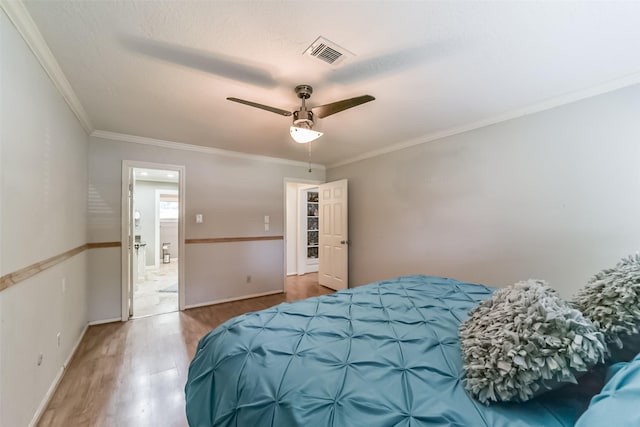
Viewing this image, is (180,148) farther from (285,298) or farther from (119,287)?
(285,298)

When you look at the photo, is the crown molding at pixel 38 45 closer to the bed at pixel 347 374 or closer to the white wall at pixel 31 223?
the white wall at pixel 31 223

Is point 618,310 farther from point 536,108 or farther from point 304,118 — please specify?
point 536,108

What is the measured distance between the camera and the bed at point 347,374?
2.56 ft

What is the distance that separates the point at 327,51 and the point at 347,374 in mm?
1803

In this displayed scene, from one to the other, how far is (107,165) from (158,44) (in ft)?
7.70

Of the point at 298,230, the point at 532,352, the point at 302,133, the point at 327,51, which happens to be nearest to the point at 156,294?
the point at 298,230

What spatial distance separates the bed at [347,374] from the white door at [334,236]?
277 centimetres

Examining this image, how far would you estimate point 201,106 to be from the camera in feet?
7.98

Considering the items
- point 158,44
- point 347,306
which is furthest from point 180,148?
point 347,306

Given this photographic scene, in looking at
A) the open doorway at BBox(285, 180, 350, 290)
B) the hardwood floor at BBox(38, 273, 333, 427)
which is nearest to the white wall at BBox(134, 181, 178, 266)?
the open doorway at BBox(285, 180, 350, 290)

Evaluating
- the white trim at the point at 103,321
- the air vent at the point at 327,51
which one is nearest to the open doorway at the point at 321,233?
the white trim at the point at 103,321

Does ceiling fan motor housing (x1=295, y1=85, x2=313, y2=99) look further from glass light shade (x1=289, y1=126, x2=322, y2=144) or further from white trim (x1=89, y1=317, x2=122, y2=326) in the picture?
white trim (x1=89, y1=317, x2=122, y2=326)

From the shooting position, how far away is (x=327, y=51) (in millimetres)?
1636

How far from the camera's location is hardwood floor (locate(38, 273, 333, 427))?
5.46 ft
